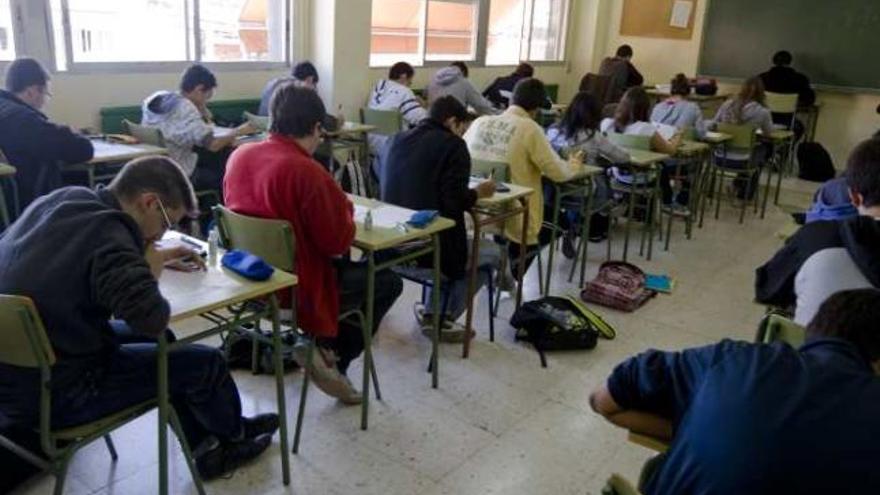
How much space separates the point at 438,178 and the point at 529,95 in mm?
996

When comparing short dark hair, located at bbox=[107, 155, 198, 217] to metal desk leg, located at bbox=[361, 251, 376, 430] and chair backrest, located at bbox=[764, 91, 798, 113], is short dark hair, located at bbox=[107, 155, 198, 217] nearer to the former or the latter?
metal desk leg, located at bbox=[361, 251, 376, 430]

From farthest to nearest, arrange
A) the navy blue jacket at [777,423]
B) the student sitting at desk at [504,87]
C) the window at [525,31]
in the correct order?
the window at [525,31] < the student sitting at desk at [504,87] < the navy blue jacket at [777,423]

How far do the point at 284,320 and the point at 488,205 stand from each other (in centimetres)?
115

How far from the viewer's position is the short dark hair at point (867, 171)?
2143 millimetres

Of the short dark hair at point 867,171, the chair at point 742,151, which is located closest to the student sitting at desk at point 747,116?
the chair at point 742,151

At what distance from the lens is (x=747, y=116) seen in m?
6.08

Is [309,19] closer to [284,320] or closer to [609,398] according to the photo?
[284,320]

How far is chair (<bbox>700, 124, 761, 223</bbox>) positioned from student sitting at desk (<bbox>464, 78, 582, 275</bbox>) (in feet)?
8.50

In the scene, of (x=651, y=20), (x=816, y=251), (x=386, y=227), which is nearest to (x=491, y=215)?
(x=386, y=227)

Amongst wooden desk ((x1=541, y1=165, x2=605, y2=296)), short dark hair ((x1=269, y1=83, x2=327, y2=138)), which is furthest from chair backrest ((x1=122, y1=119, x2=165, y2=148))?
wooden desk ((x1=541, y1=165, x2=605, y2=296))

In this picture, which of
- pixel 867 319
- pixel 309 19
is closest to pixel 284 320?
pixel 867 319

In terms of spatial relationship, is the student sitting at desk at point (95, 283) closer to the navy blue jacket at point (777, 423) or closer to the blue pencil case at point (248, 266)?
the blue pencil case at point (248, 266)

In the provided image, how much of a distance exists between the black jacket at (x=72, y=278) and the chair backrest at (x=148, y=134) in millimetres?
2699

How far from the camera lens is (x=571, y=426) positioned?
9.13 ft
